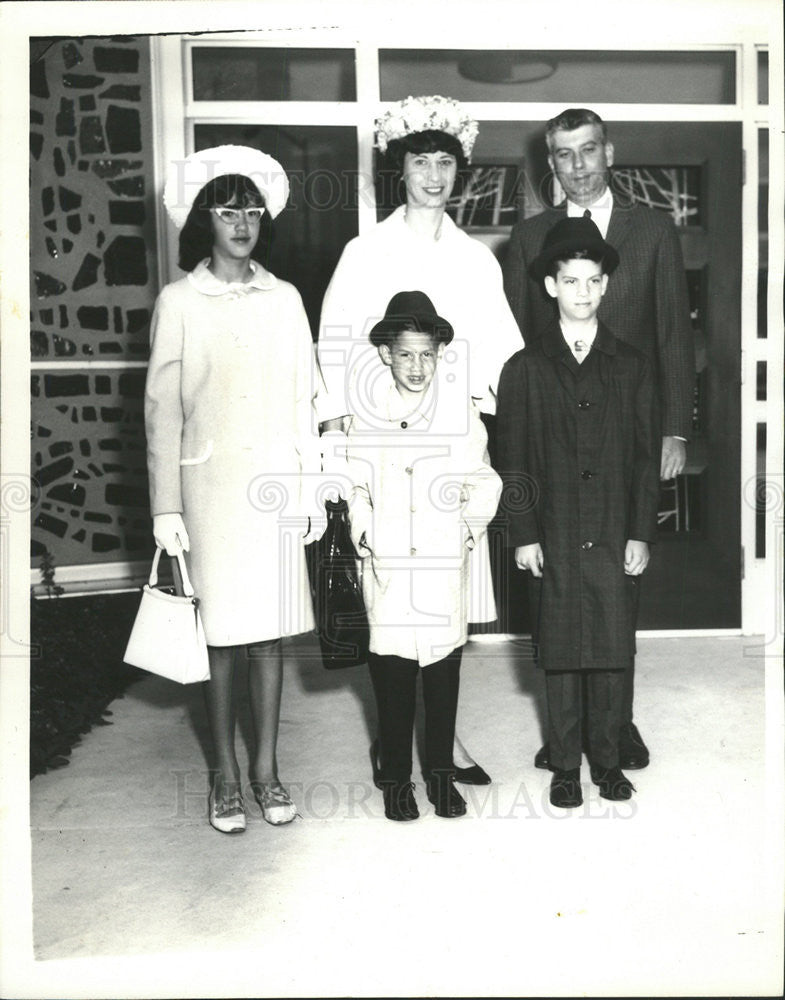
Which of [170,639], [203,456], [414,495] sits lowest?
[170,639]

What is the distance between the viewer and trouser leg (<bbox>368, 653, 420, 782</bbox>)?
11.1 feet

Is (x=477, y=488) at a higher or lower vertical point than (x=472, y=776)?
higher

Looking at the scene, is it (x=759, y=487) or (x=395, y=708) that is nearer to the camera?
(x=395, y=708)

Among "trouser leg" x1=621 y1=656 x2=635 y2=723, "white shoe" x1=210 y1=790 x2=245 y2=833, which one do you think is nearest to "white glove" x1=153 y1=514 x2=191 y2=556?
"white shoe" x1=210 y1=790 x2=245 y2=833

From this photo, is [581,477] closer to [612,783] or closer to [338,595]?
[338,595]

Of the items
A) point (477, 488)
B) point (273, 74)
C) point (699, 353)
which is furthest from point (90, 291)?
point (699, 353)

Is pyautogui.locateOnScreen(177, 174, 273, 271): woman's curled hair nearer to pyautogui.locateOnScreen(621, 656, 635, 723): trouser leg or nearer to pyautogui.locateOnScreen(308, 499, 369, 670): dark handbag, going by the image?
pyautogui.locateOnScreen(308, 499, 369, 670): dark handbag

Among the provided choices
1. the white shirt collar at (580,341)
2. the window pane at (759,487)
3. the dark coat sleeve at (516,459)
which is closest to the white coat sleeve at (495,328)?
the dark coat sleeve at (516,459)

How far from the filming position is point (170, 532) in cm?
326

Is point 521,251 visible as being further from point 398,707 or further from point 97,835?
point 97,835

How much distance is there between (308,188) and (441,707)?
2.60 metres

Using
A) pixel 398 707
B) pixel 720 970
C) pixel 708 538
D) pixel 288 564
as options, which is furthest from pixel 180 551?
pixel 708 538

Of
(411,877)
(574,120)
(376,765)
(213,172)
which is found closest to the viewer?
(411,877)

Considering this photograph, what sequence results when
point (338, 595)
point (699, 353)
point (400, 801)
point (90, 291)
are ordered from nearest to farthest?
point (338, 595) → point (400, 801) → point (90, 291) → point (699, 353)
